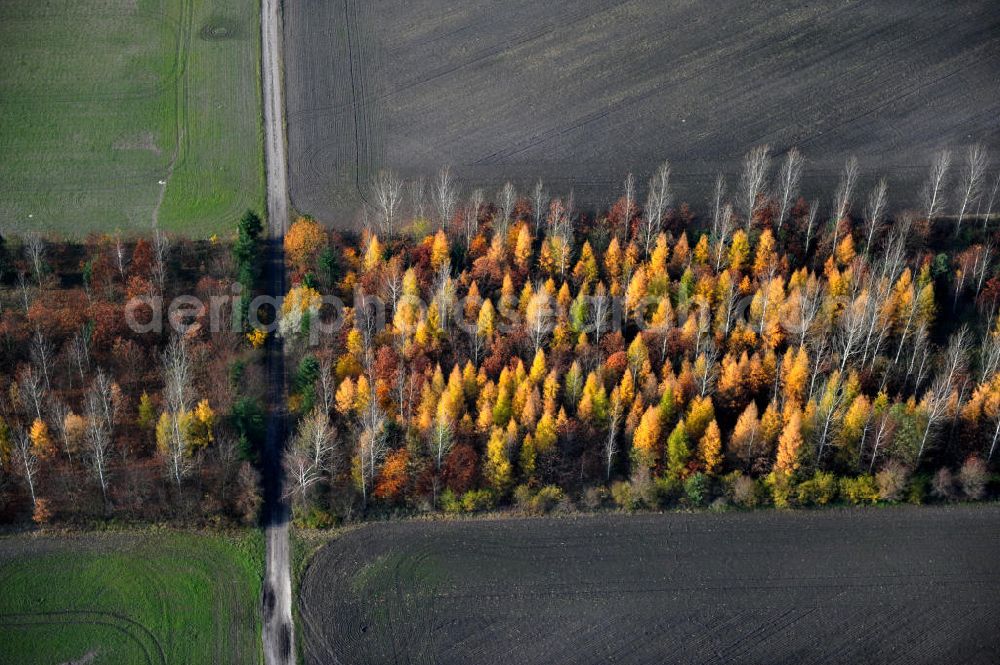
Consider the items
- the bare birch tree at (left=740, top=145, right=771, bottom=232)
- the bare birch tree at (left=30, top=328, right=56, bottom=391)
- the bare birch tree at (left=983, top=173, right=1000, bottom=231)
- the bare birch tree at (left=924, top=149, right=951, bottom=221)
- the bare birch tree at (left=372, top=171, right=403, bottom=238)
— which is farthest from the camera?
the bare birch tree at (left=983, top=173, right=1000, bottom=231)

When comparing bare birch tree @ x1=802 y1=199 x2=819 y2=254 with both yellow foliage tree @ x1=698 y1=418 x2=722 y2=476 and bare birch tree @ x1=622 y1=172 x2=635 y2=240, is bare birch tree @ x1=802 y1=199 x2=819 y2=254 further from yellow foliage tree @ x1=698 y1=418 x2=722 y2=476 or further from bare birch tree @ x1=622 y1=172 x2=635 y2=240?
yellow foliage tree @ x1=698 y1=418 x2=722 y2=476

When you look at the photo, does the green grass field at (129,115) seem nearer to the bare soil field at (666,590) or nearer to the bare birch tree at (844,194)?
the bare soil field at (666,590)

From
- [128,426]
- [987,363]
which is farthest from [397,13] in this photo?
[987,363]

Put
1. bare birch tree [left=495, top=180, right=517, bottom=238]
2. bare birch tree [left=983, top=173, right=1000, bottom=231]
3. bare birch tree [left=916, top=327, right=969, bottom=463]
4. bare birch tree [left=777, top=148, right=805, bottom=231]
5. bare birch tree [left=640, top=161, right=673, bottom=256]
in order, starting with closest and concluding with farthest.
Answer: bare birch tree [left=916, top=327, right=969, bottom=463]
bare birch tree [left=495, top=180, right=517, bottom=238]
bare birch tree [left=640, top=161, right=673, bottom=256]
bare birch tree [left=777, top=148, right=805, bottom=231]
bare birch tree [left=983, top=173, right=1000, bottom=231]

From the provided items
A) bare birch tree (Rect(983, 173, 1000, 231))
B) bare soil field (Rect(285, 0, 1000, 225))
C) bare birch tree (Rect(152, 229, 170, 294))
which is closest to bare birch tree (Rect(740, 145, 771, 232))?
bare soil field (Rect(285, 0, 1000, 225))

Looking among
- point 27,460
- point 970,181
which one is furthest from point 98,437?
point 970,181

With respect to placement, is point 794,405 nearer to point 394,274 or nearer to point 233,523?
point 394,274

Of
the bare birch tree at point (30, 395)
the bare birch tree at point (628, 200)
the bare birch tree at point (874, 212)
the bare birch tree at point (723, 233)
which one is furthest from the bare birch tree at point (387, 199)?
the bare birch tree at point (874, 212)
